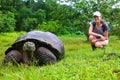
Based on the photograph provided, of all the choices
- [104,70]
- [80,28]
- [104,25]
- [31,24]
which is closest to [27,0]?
[31,24]

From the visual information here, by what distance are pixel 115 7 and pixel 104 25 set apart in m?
11.0

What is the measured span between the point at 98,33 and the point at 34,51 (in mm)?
1407

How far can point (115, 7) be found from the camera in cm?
1783

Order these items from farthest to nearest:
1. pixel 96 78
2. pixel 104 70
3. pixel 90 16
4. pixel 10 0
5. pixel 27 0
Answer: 1. pixel 27 0
2. pixel 10 0
3. pixel 90 16
4. pixel 104 70
5. pixel 96 78

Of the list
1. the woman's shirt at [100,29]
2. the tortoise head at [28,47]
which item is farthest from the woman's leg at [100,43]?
the tortoise head at [28,47]

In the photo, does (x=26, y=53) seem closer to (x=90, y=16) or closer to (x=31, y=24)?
(x=90, y=16)

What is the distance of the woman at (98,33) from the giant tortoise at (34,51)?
2.32ft

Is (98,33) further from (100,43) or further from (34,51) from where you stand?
(34,51)

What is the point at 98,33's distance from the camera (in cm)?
702

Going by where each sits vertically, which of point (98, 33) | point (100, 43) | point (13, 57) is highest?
point (98, 33)

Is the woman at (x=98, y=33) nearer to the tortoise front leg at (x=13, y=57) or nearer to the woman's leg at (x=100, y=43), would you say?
the woman's leg at (x=100, y=43)

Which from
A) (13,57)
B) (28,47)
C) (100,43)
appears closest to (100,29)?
(100,43)

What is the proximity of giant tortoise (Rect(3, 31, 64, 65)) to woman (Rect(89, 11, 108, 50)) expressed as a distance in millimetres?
708

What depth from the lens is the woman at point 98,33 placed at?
6.82 metres
